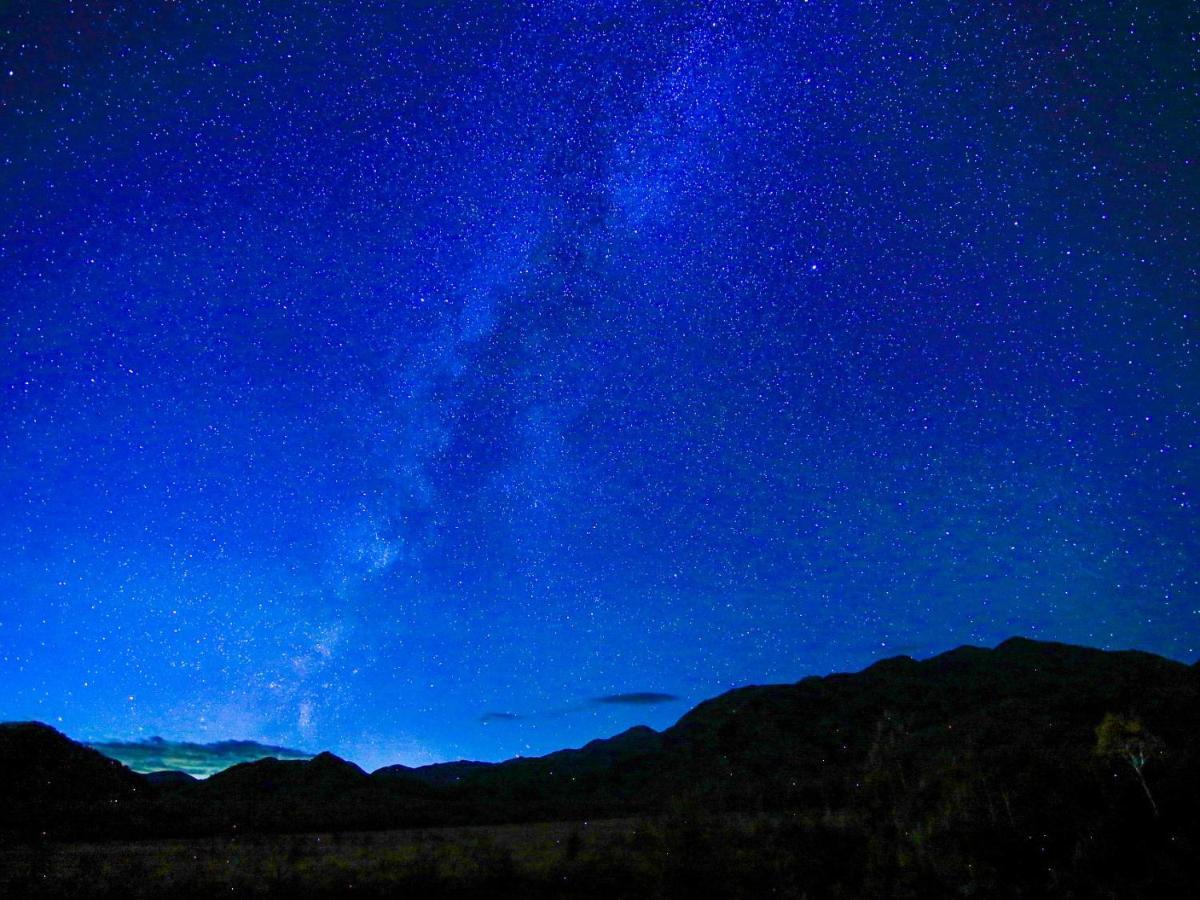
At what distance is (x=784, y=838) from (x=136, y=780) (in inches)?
2903

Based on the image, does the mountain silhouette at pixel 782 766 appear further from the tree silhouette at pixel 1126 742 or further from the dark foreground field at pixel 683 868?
the dark foreground field at pixel 683 868

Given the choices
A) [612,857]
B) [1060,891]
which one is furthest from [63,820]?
[1060,891]

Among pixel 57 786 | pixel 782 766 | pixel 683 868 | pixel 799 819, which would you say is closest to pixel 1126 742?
pixel 799 819

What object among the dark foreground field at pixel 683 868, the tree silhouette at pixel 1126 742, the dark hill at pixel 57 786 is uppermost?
the dark hill at pixel 57 786

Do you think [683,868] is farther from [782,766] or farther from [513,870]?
[782,766]

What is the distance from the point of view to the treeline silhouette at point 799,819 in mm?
13766

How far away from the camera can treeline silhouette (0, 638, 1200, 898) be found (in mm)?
13766

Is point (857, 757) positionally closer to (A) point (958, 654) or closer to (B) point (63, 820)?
(A) point (958, 654)

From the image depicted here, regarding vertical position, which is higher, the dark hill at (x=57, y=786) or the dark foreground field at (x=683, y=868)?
the dark hill at (x=57, y=786)

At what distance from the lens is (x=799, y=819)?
913 inches

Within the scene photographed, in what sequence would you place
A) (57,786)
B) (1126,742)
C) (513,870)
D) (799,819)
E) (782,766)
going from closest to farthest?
(1126,742)
(513,870)
(799,819)
(57,786)
(782,766)

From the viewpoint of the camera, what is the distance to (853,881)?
14.2m

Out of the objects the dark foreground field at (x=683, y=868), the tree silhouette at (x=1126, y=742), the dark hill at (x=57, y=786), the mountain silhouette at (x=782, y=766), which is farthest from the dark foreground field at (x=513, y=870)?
the dark hill at (x=57, y=786)

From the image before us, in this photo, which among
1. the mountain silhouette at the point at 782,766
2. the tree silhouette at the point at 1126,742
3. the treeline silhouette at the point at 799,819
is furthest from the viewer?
the mountain silhouette at the point at 782,766
